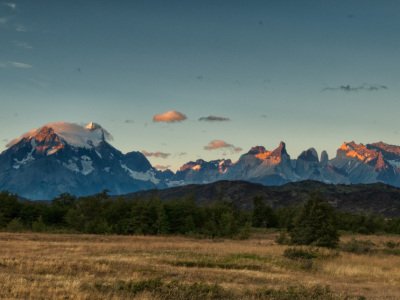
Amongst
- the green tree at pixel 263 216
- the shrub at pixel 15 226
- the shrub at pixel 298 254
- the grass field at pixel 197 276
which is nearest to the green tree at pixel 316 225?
the grass field at pixel 197 276

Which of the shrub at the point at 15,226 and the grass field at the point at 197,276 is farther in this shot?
the shrub at the point at 15,226

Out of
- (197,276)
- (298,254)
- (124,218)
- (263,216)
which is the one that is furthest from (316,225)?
(263,216)

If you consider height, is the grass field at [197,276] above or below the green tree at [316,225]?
below

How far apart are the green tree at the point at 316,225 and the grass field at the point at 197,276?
9580 mm

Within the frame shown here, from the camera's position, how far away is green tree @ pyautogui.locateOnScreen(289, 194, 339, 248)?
59.6 meters

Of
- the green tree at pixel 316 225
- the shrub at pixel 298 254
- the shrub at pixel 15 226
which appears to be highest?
the green tree at pixel 316 225

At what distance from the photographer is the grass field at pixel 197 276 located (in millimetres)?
23641

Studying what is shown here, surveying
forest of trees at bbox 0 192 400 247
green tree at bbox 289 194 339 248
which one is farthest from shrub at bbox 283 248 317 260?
forest of trees at bbox 0 192 400 247

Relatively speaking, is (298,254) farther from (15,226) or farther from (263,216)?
(263,216)

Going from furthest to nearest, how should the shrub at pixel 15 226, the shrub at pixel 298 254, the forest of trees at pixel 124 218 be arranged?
the forest of trees at pixel 124 218 → the shrub at pixel 15 226 → the shrub at pixel 298 254

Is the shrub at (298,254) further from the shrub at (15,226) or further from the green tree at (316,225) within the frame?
the shrub at (15,226)

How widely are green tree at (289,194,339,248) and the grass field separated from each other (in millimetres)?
9580

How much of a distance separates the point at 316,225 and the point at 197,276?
105 ft

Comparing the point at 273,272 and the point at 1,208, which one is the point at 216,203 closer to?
the point at 1,208
